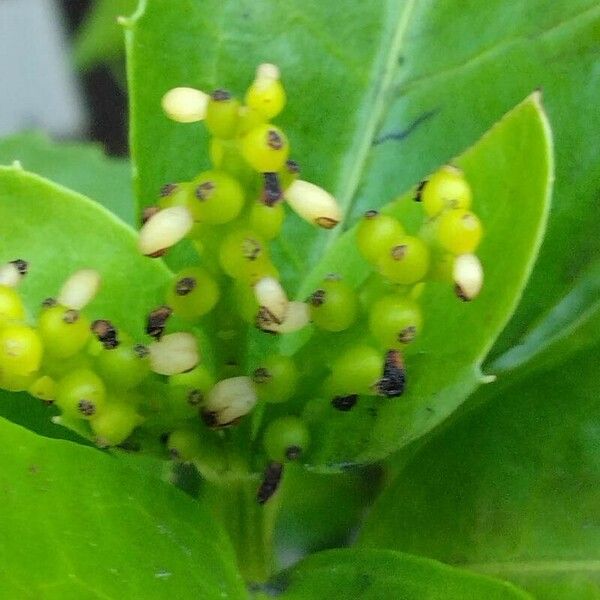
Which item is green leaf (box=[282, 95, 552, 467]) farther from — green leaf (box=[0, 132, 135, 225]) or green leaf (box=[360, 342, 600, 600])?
green leaf (box=[0, 132, 135, 225])

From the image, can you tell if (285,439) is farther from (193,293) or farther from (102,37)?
(102,37)

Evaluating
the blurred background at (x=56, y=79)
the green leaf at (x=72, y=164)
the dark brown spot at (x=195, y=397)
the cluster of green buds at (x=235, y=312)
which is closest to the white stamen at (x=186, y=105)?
the cluster of green buds at (x=235, y=312)

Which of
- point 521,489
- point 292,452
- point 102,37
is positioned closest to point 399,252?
point 292,452

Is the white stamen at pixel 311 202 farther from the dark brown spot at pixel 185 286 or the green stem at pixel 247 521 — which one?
the green stem at pixel 247 521

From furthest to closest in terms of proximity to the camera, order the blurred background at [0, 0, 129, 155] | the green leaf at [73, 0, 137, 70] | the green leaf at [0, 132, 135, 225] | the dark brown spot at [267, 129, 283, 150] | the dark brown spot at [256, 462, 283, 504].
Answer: the blurred background at [0, 0, 129, 155], the green leaf at [73, 0, 137, 70], the green leaf at [0, 132, 135, 225], the dark brown spot at [256, 462, 283, 504], the dark brown spot at [267, 129, 283, 150]

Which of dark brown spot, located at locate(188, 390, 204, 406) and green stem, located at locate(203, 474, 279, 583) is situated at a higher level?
dark brown spot, located at locate(188, 390, 204, 406)

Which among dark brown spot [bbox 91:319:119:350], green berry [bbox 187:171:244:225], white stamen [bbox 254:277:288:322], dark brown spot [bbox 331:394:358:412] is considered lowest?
dark brown spot [bbox 331:394:358:412]

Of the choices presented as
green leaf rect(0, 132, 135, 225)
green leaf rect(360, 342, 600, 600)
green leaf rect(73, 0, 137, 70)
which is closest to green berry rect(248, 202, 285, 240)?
green leaf rect(360, 342, 600, 600)
